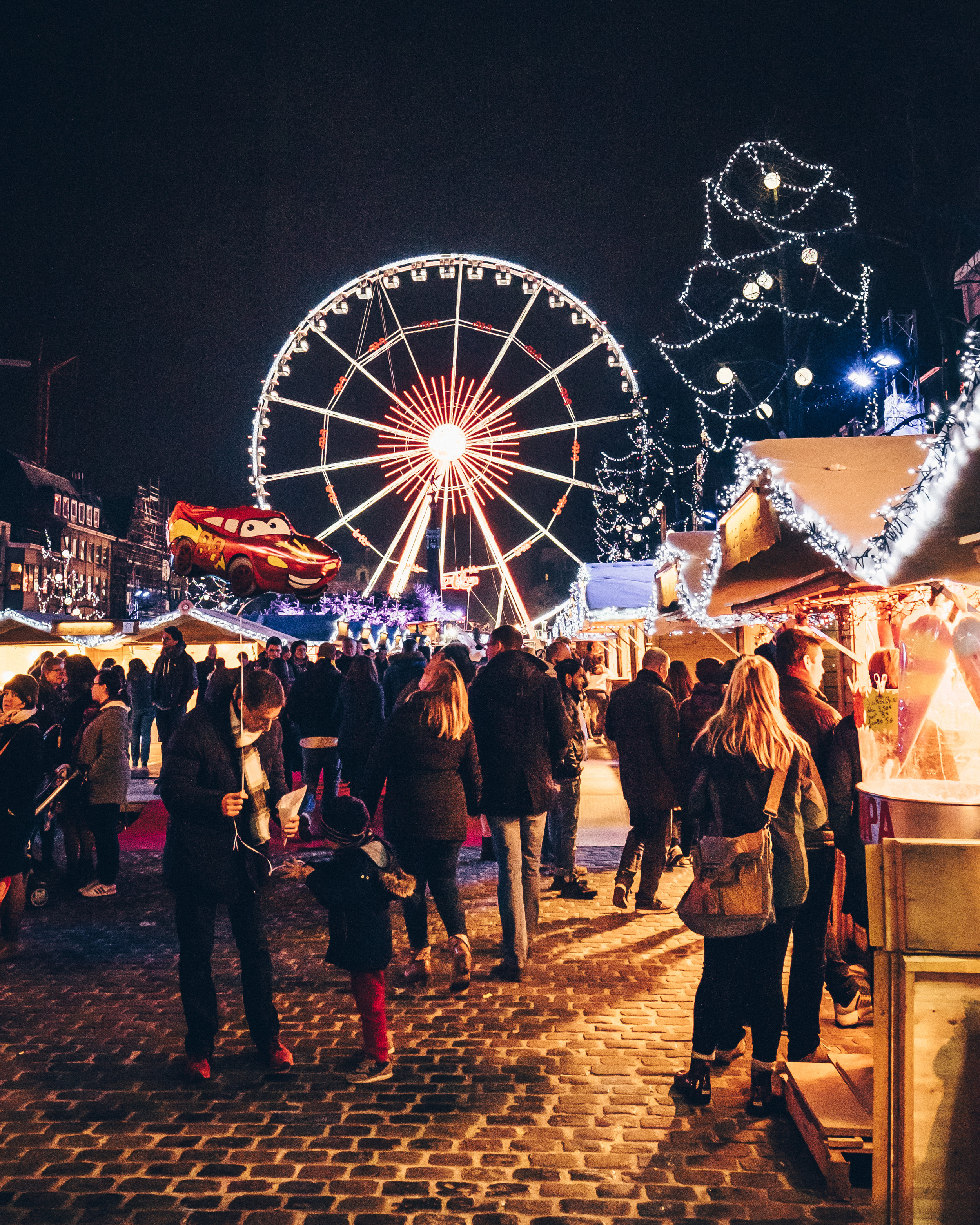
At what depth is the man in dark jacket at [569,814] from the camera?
293 inches

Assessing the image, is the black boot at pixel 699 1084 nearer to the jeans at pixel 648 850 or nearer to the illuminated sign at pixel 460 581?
the jeans at pixel 648 850

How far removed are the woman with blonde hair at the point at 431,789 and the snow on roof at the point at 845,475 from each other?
235 centimetres

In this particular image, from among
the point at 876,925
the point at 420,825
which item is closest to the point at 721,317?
the point at 420,825

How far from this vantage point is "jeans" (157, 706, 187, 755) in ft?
38.6

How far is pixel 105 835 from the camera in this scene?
7648 mm

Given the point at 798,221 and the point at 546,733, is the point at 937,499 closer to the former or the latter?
the point at 546,733

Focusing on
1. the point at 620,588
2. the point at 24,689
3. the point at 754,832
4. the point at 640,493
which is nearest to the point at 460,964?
the point at 754,832

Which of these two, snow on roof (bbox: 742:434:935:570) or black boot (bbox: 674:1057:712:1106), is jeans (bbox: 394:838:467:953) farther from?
snow on roof (bbox: 742:434:935:570)

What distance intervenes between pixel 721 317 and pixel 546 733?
2046cm

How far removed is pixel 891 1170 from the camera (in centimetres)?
268

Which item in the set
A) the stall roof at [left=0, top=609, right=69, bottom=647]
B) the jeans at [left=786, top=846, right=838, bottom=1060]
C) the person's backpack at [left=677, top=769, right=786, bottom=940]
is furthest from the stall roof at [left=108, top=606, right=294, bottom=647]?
the person's backpack at [left=677, top=769, right=786, bottom=940]

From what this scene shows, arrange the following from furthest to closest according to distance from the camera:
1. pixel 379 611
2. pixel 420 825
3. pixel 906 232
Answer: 1. pixel 379 611
2. pixel 906 232
3. pixel 420 825

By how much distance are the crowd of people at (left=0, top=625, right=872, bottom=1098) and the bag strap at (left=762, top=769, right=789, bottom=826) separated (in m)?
0.01

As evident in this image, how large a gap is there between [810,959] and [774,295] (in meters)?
23.4
